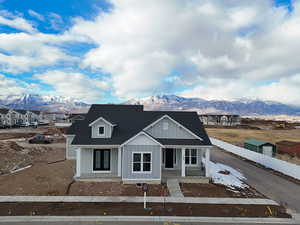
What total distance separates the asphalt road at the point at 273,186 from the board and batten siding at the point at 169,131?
672cm

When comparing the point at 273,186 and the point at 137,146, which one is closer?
the point at 137,146

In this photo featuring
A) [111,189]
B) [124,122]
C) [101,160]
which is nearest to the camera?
[111,189]

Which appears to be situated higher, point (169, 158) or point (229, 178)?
point (169, 158)

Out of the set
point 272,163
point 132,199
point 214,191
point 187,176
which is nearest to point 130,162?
point 132,199

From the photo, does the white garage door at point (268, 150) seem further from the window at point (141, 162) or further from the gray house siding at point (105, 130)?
the gray house siding at point (105, 130)

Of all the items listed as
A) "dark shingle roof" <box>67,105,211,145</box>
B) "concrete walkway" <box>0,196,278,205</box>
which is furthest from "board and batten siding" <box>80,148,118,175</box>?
"concrete walkway" <box>0,196,278,205</box>

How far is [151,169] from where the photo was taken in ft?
53.5

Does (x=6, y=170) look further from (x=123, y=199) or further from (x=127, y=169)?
(x=123, y=199)

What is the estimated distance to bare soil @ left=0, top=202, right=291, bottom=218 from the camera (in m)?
11.1

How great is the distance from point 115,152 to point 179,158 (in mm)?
6008

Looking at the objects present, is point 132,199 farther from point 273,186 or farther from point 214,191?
point 273,186

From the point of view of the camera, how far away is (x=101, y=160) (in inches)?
693

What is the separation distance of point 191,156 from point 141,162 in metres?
5.85

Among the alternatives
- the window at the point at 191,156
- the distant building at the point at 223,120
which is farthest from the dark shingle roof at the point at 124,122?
the distant building at the point at 223,120
